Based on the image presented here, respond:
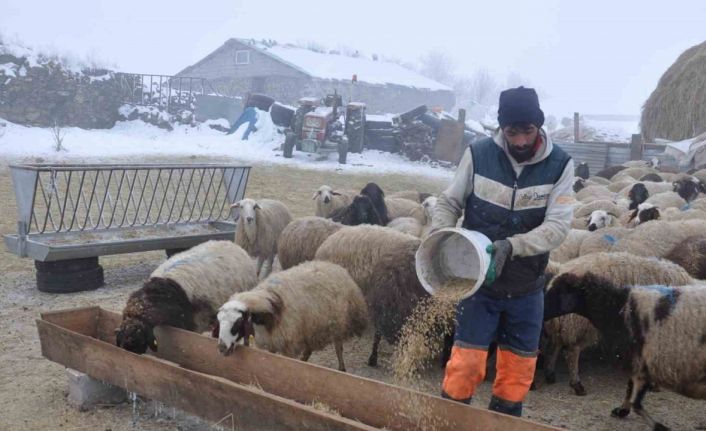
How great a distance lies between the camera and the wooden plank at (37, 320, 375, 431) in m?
3.80

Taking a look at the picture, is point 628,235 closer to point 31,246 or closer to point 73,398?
point 73,398

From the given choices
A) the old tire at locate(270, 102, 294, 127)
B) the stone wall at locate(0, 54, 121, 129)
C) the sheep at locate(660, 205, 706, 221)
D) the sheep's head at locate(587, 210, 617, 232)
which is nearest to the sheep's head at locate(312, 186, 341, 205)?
the sheep's head at locate(587, 210, 617, 232)

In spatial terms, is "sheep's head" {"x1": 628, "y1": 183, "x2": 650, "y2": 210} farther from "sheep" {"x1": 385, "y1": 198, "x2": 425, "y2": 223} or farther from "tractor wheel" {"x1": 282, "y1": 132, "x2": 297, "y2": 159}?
"tractor wheel" {"x1": 282, "y1": 132, "x2": 297, "y2": 159}

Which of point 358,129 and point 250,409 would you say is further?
point 358,129

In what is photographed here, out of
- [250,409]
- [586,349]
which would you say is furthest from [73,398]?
[586,349]

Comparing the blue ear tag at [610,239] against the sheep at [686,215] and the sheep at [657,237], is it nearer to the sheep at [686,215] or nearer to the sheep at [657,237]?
the sheep at [657,237]

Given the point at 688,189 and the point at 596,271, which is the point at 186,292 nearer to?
the point at 596,271

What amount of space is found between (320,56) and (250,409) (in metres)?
45.7

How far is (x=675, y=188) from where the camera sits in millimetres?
11914

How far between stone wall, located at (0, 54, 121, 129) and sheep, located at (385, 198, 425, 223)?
19754mm

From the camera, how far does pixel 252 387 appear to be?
4609mm

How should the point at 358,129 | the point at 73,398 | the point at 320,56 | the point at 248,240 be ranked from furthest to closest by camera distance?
1. the point at 320,56
2. the point at 358,129
3. the point at 248,240
4. the point at 73,398

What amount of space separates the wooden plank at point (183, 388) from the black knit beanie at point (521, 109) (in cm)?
182

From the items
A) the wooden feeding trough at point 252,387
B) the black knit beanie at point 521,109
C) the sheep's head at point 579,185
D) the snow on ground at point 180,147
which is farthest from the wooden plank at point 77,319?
the snow on ground at point 180,147
